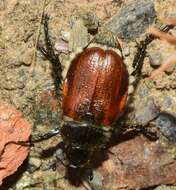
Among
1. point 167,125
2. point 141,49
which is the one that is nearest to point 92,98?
point 141,49

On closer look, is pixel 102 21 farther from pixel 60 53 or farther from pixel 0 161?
pixel 0 161

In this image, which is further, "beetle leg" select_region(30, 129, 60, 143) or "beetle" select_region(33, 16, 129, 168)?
"beetle leg" select_region(30, 129, 60, 143)

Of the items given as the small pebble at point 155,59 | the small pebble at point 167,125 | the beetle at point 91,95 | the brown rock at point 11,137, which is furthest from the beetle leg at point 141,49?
the brown rock at point 11,137

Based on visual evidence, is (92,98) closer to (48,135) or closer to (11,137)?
(48,135)

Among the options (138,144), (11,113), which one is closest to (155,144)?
(138,144)

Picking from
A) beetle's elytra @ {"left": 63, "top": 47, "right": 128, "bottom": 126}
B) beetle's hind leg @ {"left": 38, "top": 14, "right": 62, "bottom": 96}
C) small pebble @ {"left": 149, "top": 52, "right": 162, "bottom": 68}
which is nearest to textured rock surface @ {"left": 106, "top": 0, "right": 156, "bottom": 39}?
small pebble @ {"left": 149, "top": 52, "right": 162, "bottom": 68}

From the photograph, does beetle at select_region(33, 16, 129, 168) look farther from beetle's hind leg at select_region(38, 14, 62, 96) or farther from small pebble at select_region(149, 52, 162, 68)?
small pebble at select_region(149, 52, 162, 68)

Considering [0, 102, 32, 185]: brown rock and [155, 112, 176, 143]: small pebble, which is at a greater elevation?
[155, 112, 176, 143]: small pebble
